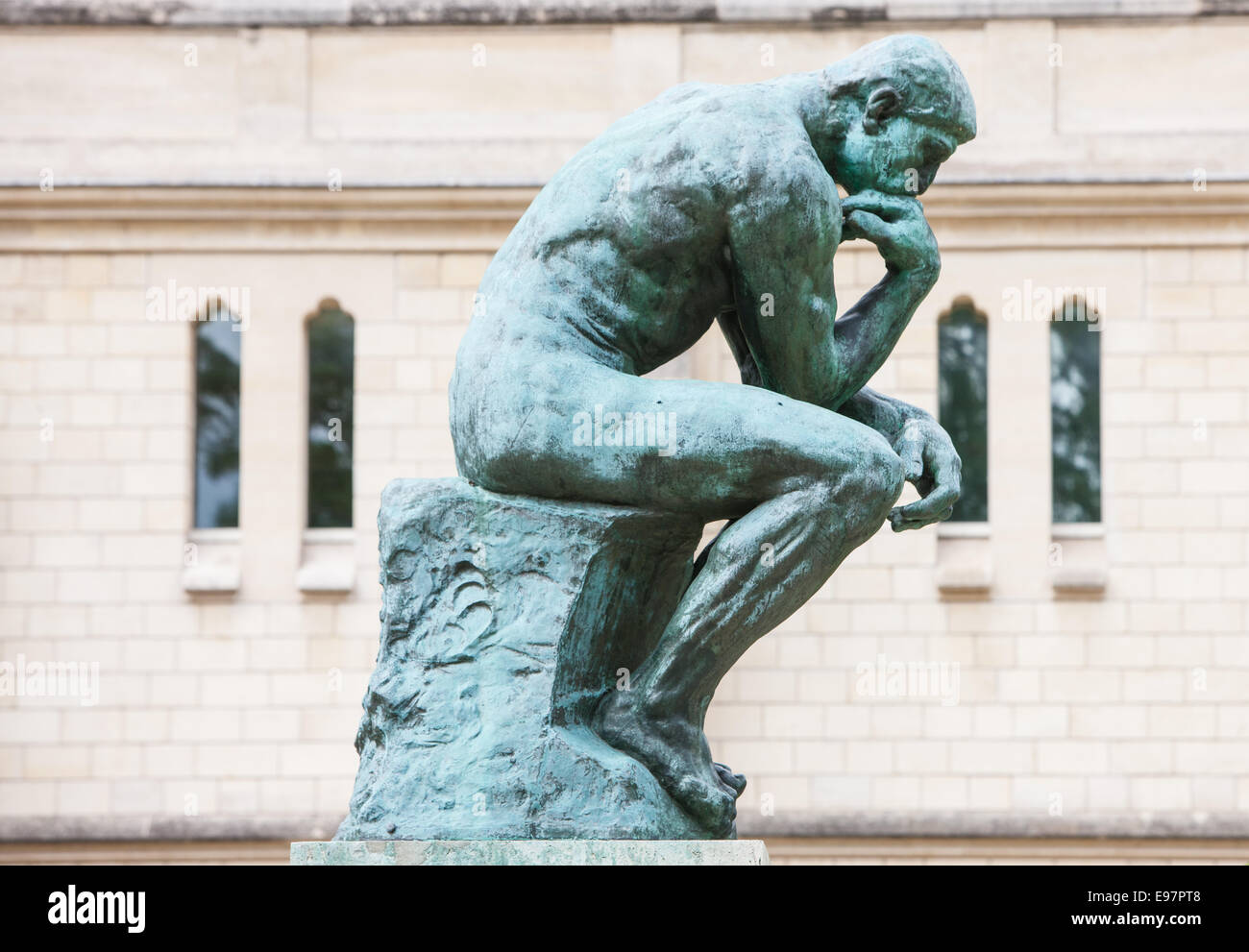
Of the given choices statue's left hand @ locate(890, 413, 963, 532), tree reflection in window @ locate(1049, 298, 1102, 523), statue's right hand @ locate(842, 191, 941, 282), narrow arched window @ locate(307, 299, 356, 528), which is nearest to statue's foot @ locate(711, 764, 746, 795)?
statue's left hand @ locate(890, 413, 963, 532)

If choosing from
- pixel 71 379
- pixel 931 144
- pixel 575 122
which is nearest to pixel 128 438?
pixel 71 379

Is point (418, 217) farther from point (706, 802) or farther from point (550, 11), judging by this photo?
point (706, 802)

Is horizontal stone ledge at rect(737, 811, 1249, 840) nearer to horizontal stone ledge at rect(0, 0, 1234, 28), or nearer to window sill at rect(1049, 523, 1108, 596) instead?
window sill at rect(1049, 523, 1108, 596)

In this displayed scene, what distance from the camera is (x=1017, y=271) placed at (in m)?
17.9

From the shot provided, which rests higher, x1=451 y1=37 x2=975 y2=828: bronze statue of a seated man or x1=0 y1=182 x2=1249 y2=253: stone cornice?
x1=0 y1=182 x2=1249 y2=253: stone cornice

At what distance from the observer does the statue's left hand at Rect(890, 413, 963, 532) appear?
208 inches

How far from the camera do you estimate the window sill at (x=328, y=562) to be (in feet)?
57.5

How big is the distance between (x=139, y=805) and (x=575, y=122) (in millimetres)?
5931

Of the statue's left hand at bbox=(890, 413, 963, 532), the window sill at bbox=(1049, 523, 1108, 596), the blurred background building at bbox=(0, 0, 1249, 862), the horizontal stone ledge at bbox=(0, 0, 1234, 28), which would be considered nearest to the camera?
the statue's left hand at bbox=(890, 413, 963, 532)

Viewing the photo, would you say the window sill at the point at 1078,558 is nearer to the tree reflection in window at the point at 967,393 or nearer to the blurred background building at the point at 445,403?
the blurred background building at the point at 445,403

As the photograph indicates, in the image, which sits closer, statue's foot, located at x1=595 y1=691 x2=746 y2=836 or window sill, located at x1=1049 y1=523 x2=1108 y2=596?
statue's foot, located at x1=595 y1=691 x2=746 y2=836

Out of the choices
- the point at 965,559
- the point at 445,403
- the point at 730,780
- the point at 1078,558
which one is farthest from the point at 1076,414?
the point at 730,780

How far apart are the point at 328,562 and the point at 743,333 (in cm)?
1244

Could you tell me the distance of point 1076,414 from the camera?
17.9m
